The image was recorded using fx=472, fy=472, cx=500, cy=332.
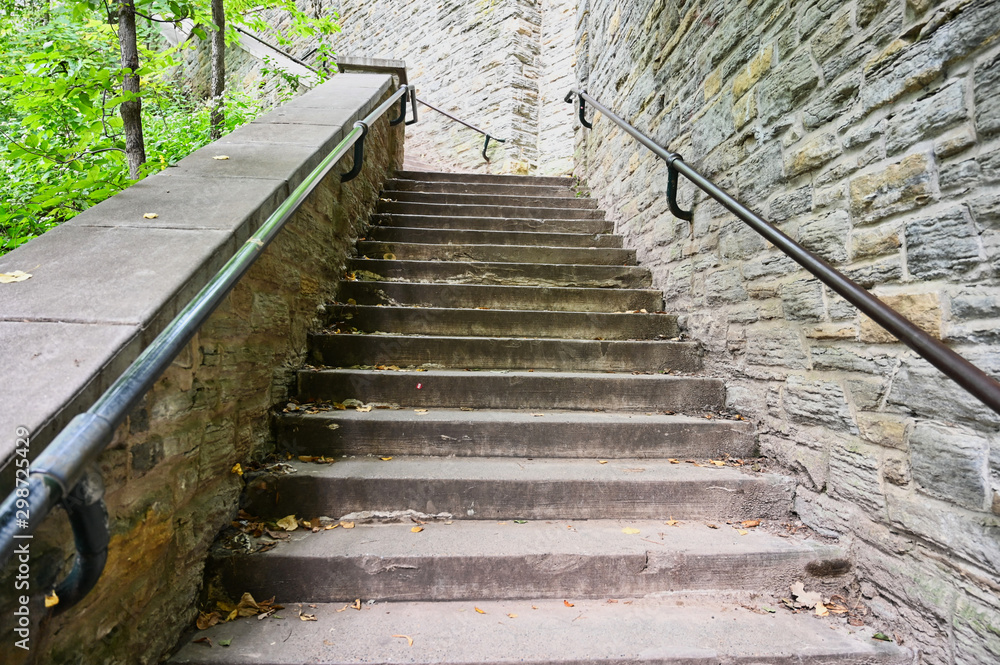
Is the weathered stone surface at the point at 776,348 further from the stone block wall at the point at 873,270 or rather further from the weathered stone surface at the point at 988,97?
the weathered stone surface at the point at 988,97

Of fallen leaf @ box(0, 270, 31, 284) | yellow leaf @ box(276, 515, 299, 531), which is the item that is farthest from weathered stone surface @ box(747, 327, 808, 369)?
fallen leaf @ box(0, 270, 31, 284)

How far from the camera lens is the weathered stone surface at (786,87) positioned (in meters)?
1.98

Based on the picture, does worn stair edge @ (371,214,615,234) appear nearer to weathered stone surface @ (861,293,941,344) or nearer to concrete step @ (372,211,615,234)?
concrete step @ (372,211,615,234)

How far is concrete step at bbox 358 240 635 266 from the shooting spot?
357cm

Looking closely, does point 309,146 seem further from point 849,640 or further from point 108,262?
point 849,640

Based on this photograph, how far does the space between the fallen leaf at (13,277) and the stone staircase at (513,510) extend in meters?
0.92

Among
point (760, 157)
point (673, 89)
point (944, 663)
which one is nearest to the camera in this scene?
point (944, 663)

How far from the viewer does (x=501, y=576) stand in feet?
5.18

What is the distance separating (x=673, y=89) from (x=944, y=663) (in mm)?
3210

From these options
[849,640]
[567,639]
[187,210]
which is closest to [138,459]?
[187,210]

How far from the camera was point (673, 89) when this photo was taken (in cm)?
322

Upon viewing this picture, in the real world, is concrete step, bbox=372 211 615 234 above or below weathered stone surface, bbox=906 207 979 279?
above

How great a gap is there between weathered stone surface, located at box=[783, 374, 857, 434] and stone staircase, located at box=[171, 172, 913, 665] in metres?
0.27

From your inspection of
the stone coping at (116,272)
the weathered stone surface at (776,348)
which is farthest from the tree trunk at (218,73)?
the weathered stone surface at (776,348)
